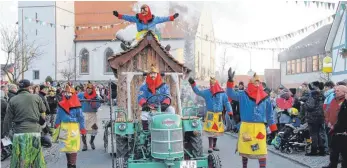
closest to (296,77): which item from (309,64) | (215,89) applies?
(309,64)

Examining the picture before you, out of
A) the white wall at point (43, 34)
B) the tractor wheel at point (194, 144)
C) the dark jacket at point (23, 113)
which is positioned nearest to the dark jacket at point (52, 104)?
the dark jacket at point (23, 113)

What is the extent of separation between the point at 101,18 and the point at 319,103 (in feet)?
177

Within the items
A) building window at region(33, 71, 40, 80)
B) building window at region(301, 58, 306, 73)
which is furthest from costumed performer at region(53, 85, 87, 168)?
building window at region(33, 71, 40, 80)

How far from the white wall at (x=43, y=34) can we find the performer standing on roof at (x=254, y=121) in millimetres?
51304

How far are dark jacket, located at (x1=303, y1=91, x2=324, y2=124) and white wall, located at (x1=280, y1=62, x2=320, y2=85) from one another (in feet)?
96.0

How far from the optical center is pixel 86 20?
207 feet

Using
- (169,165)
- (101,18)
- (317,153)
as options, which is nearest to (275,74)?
(101,18)

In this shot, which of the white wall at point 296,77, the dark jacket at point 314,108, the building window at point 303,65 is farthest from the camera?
the building window at point 303,65

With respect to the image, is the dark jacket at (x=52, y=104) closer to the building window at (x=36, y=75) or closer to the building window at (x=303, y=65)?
the building window at (x=303, y=65)

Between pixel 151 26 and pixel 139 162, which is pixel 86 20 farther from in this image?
pixel 139 162

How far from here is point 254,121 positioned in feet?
26.5

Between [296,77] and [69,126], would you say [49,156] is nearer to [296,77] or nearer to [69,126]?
[69,126]

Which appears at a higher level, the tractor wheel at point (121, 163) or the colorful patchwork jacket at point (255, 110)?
the colorful patchwork jacket at point (255, 110)

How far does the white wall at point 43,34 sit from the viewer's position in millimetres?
56906
